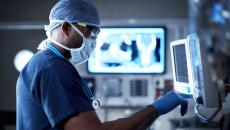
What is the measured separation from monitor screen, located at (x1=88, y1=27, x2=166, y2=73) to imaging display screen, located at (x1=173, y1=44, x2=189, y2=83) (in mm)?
1468

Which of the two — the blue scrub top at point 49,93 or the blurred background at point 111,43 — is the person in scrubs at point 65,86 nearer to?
the blue scrub top at point 49,93

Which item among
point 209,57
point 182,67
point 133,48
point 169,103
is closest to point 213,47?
point 209,57

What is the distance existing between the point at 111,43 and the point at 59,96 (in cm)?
197

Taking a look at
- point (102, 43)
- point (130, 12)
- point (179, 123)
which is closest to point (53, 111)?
point (179, 123)

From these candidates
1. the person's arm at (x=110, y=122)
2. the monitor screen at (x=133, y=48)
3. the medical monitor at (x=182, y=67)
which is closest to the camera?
the person's arm at (x=110, y=122)

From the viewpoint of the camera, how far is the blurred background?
3211 millimetres

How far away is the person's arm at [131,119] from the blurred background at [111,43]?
171 cm

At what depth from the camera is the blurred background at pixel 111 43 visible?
10.5ft

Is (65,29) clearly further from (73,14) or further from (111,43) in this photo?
(111,43)

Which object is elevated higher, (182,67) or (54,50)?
(54,50)

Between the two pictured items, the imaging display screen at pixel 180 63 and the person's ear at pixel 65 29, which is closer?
the person's ear at pixel 65 29

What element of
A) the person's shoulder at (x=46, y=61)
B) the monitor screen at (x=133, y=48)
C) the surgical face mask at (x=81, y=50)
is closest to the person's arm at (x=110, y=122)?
the person's shoulder at (x=46, y=61)

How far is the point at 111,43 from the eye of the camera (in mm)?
3191

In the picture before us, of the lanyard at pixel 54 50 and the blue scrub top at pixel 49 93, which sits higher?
the lanyard at pixel 54 50
